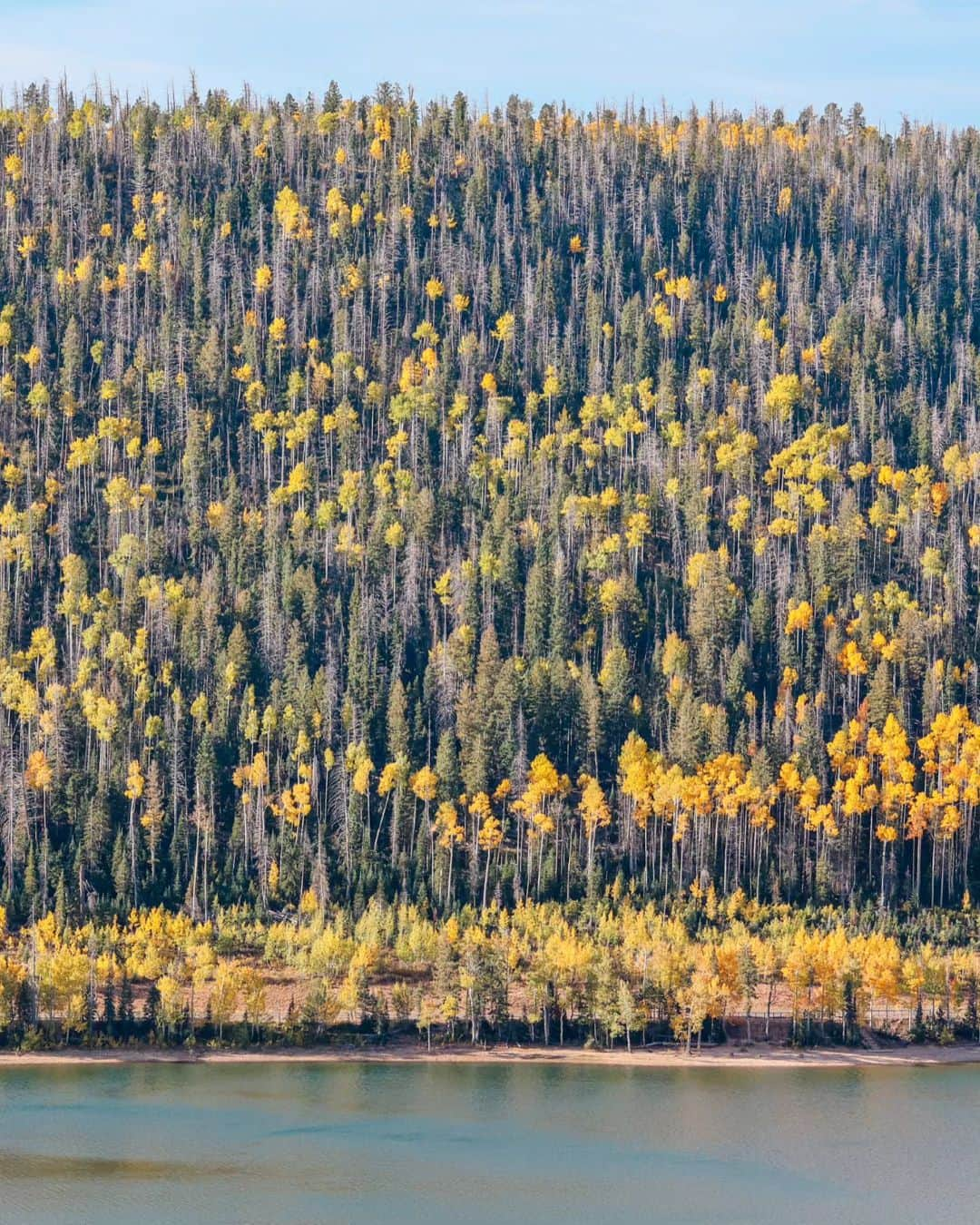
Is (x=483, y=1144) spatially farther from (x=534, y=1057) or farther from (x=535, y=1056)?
(x=535, y=1056)

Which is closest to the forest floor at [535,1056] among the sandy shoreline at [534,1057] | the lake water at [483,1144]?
the sandy shoreline at [534,1057]

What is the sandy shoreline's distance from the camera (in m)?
153

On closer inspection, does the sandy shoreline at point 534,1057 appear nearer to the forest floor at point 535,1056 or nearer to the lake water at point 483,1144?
the forest floor at point 535,1056

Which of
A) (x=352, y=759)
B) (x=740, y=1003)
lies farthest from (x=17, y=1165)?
(x=352, y=759)

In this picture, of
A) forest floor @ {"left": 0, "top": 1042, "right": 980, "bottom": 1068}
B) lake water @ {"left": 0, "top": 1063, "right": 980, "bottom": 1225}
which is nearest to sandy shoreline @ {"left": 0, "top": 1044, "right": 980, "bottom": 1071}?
forest floor @ {"left": 0, "top": 1042, "right": 980, "bottom": 1068}

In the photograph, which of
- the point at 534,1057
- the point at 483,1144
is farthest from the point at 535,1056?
the point at 483,1144

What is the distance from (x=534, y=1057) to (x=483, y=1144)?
26.5 m

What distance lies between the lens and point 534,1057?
15412 cm

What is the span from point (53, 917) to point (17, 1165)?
54889 mm

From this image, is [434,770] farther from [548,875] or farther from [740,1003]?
[740,1003]

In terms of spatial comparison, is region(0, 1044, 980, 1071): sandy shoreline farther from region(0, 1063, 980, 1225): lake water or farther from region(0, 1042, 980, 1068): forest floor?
region(0, 1063, 980, 1225): lake water

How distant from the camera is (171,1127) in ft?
430

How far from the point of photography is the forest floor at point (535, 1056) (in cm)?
15275

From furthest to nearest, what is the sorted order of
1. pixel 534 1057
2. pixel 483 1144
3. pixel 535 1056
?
pixel 535 1056
pixel 534 1057
pixel 483 1144
